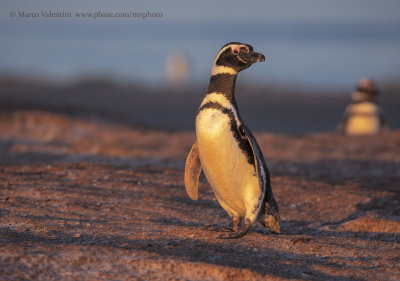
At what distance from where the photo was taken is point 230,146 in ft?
14.9

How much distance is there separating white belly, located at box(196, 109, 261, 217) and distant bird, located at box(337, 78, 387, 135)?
27.2 ft

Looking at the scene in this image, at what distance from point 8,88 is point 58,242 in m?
24.8

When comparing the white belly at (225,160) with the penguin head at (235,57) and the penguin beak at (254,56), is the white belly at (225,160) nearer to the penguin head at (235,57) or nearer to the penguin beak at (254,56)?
the penguin head at (235,57)

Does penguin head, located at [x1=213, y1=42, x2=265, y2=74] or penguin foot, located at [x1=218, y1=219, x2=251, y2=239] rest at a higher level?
penguin head, located at [x1=213, y1=42, x2=265, y2=74]

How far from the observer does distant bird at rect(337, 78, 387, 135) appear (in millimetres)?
12438

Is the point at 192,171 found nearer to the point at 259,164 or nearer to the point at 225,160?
the point at 225,160

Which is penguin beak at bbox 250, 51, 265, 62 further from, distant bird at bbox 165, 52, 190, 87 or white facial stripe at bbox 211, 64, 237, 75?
distant bird at bbox 165, 52, 190, 87

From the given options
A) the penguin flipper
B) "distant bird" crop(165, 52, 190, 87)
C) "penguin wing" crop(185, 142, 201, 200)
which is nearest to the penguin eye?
the penguin flipper

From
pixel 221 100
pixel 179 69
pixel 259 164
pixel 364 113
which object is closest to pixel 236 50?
pixel 221 100

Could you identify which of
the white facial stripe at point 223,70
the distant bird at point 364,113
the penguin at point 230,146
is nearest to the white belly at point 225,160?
the penguin at point 230,146

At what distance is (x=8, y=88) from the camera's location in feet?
91.2

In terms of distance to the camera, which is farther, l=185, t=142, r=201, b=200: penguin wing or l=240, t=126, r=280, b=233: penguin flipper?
l=185, t=142, r=201, b=200: penguin wing

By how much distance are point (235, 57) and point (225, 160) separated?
0.74m

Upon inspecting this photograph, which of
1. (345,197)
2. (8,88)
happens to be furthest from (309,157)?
(8,88)
